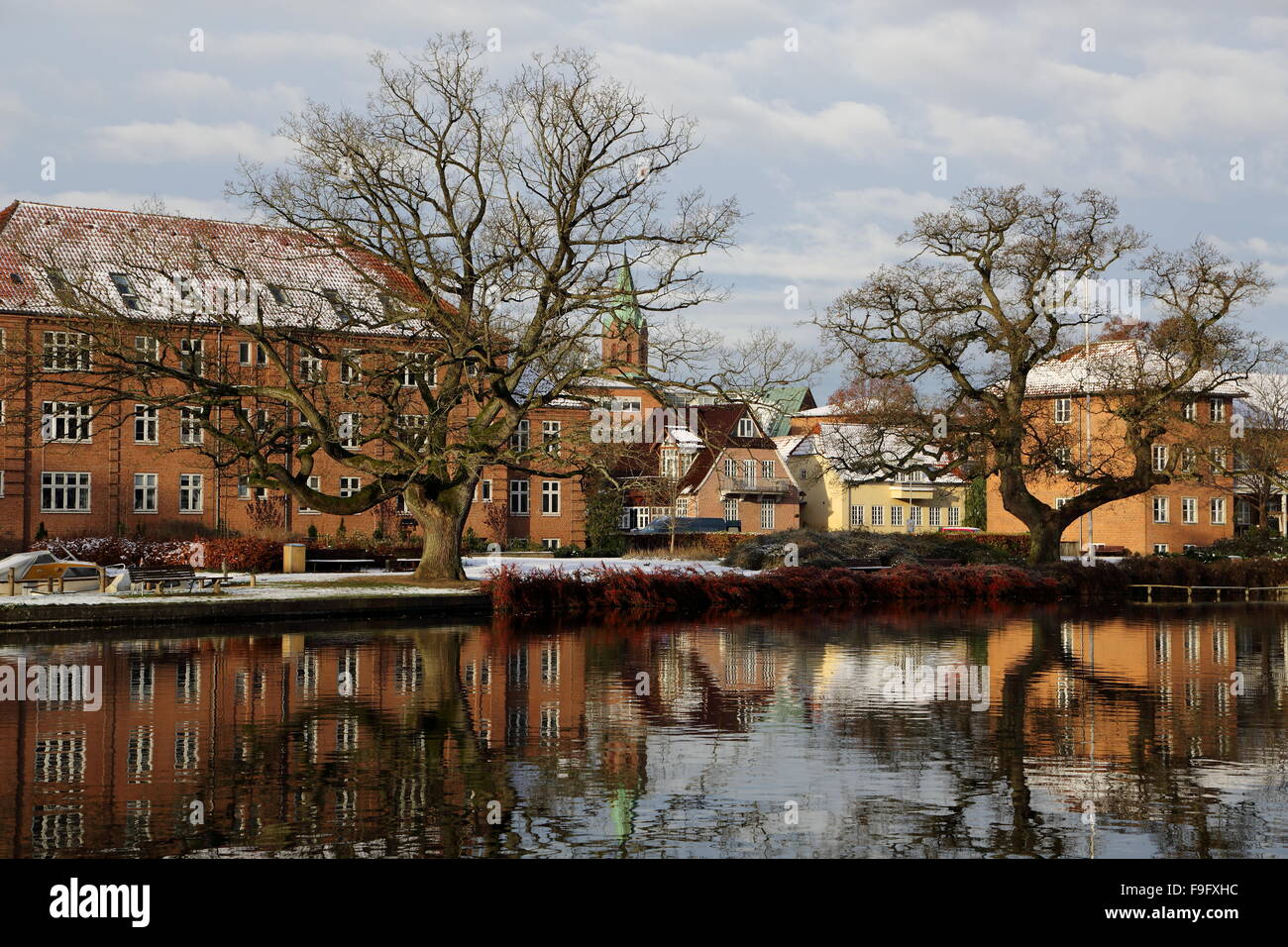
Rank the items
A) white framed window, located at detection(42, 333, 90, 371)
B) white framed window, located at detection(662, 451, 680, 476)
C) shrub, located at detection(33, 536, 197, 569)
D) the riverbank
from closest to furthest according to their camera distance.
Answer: the riverbank < white framed window, located at detection(42, 333, 90, 371) < shrub, located at detection(33, 536, 197, 569) < white framed window, located at detection(662, 451, 680, 476)

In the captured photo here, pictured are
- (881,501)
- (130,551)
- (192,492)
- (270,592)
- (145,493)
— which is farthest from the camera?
(881,501)

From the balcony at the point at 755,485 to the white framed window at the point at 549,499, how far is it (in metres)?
16.3

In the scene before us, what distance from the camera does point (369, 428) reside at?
38.9m

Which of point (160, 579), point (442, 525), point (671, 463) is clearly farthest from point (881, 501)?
point (160, 579)

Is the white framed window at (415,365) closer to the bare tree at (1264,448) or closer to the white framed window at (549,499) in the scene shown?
the bare tree at (1264,448)

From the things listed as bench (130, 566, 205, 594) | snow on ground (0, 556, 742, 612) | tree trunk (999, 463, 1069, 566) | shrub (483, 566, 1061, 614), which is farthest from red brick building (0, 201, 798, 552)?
bench (130, 566, 205, 594)

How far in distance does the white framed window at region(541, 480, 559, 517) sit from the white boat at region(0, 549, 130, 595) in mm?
37588

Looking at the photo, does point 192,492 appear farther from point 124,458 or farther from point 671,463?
point 671,463

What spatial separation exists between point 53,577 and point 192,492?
3085 cm

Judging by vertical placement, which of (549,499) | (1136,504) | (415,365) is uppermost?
(415,365)

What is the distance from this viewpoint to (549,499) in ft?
231

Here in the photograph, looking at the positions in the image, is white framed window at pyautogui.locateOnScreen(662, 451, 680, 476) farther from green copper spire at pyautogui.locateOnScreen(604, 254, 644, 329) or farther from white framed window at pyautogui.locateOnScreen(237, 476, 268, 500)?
green copper spire at pyautogui.locateOnScreen(604, 254, 644, 329)

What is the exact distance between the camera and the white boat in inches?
1208
